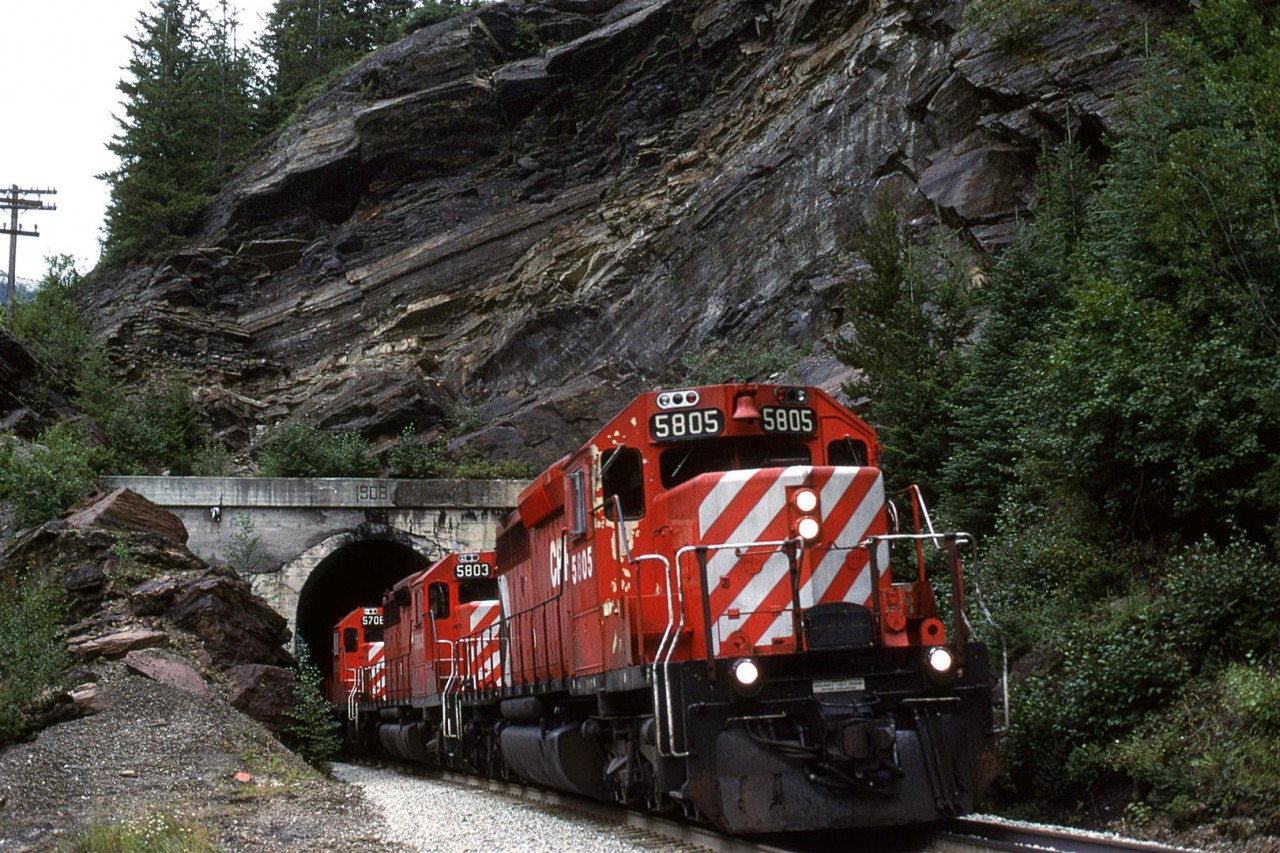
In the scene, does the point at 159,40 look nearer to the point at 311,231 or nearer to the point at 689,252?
the point at 311,231

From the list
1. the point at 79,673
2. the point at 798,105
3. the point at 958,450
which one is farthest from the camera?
the point at 798,105

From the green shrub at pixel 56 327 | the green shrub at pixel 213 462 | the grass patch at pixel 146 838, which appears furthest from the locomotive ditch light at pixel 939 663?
the green shrub at pixel 56 327

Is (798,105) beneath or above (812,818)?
above

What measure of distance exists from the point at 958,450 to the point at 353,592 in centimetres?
2557

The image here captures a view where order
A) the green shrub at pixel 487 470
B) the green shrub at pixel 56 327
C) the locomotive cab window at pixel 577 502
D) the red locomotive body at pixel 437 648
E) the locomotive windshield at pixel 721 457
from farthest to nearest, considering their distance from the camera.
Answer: the green shrub at pixel 56 327
the green shrub at pixel 487 470
the red locomotive body at pixel 437 648
the locomotive cab window at pixel 577 502
the locomotive windshield at pixel 721 457

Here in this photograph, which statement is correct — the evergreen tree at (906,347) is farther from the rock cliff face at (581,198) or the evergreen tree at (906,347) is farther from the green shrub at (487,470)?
the green shrub at (487,470)

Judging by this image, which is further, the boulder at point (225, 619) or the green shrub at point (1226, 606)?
the boulder at point (225, 619)

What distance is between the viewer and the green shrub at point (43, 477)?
76.0ft

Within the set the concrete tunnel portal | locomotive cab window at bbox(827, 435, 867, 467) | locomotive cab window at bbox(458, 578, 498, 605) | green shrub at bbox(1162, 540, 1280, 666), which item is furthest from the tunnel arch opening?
green shrub at bbox(1162, 540, 1280, 666)

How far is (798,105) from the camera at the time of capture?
1247 inches

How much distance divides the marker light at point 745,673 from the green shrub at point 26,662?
342 inches

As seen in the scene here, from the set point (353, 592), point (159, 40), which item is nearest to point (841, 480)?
point (353, 592)

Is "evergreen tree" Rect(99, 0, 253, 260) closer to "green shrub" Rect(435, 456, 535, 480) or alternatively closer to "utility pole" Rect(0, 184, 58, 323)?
"utility pole" Rect(0, 184, 58, 323)

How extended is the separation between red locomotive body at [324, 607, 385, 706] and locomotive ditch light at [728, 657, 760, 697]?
56.6 ft
